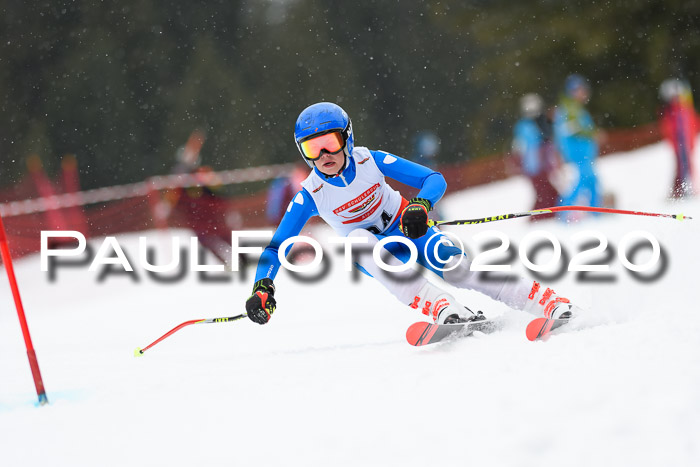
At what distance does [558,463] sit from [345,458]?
68 centimetres

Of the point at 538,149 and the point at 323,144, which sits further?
the point at 538,149

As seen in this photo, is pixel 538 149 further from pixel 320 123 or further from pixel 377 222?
pixel 320 123

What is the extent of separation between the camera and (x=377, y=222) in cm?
460

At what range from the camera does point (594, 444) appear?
2324 mm

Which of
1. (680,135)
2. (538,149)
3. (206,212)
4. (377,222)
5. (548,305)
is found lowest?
(548,305)

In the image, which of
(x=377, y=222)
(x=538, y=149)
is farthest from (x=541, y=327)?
(x=538, y=149)

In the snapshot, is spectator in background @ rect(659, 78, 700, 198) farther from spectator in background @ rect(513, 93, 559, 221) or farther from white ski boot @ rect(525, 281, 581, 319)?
white ski boot @ rect(525, 281, 581, 319)

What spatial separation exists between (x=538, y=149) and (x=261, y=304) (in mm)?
6867

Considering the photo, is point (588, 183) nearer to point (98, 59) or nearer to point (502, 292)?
point (502, 292)

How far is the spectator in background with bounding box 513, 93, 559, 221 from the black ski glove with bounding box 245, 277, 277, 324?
6683mm

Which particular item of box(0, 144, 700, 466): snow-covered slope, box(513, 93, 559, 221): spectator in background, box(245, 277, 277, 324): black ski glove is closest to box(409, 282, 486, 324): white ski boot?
box(0, 144, 700, 466): snow-covered slope

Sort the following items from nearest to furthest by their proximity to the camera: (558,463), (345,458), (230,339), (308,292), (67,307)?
(558,463) < (345,458) < (230,339) < (308,292) < (67,307)

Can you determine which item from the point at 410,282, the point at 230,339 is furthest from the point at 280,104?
the point at 410,282

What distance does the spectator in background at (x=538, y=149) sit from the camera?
10.3 m
